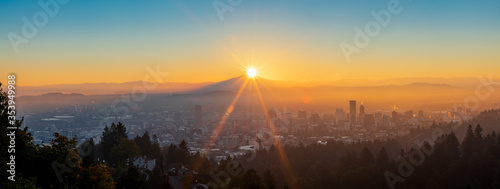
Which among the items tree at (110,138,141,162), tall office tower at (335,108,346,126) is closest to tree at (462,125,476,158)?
tree at (110,138,141,162)

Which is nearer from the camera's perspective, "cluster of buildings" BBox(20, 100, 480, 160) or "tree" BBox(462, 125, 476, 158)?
"tree" BBox(462, 125, 476, 158)

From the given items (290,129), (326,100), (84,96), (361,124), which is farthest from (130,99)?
(326,100)

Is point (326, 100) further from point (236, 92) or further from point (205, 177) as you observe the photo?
point (205, 177)

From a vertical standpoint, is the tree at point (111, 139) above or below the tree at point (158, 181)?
above

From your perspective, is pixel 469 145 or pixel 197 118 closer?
pixel 469 145

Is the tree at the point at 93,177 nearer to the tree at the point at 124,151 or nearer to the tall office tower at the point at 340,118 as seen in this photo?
the tree at the point at 124,151

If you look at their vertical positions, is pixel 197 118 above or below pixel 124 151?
above

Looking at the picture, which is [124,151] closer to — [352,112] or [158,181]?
[158,181]

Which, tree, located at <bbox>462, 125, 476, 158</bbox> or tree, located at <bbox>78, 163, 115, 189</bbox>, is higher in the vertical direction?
tree, located at <bbox>78, 163, 115, 189</bbox>

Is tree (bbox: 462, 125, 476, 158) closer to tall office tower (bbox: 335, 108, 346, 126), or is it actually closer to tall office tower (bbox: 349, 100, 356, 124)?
tall office tower (bbox: 335, 108, 346, 126)

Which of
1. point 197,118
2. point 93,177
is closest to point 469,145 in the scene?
point 93,177

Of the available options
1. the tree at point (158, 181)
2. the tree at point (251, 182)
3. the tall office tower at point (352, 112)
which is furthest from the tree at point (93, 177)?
the tall office tower at point (352, 112)
